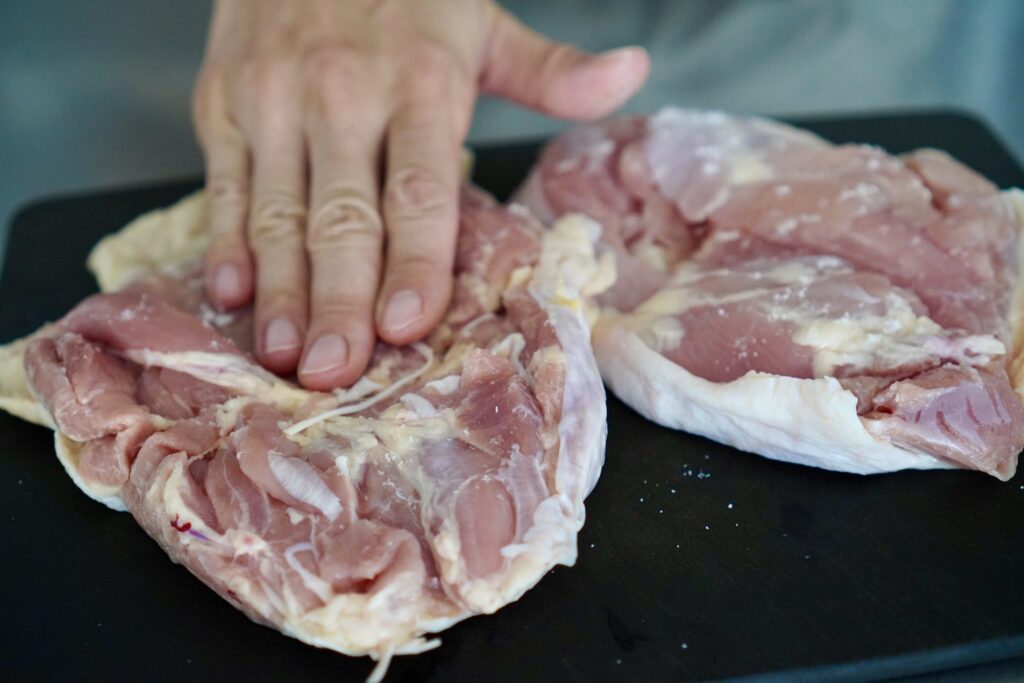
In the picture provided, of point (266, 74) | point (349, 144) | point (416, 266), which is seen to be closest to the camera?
point (416, 266)

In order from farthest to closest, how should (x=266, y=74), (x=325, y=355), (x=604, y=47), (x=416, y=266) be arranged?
(x=604, y=47) → (x=266, y=74) → (x=416, y=266) → (x=325, y=355)

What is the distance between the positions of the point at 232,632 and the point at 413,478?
36 cm

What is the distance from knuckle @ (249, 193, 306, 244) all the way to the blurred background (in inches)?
68.2

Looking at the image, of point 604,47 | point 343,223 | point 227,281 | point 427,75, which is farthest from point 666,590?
point 604,47

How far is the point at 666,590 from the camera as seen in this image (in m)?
1.56

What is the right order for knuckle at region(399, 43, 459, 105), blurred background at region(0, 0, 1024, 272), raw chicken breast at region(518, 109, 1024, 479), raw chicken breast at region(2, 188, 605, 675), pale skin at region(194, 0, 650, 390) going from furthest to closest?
1. blurred background at region(0, 0, 1024, 272)
2. knuckle at region(399, 43, 459, 105)
3. pale skin at region(194, 0, 650, 390)
4. raw chicken breast at region(518, 109, 1024, 479)
5. raw chicken breast at region(2, 188, 605, 675)

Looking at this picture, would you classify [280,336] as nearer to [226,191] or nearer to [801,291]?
[226,191]

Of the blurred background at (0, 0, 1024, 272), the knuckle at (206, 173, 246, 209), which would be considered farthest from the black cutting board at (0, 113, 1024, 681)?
the blurred background at (0, 0, 1024, 272)

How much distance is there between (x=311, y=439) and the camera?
1653 millimetres

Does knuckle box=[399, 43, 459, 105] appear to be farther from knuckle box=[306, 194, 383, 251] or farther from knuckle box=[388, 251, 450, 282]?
knuckle box=[388, 251, 450, 282]

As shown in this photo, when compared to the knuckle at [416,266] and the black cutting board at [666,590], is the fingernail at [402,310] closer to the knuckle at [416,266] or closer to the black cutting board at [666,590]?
the knuckle at [416,266]

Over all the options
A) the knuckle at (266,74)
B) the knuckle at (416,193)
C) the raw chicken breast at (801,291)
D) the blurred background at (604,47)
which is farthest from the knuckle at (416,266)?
the blurred background at (604,47)

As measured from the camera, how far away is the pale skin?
1912mm

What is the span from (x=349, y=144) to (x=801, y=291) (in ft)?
3.29
